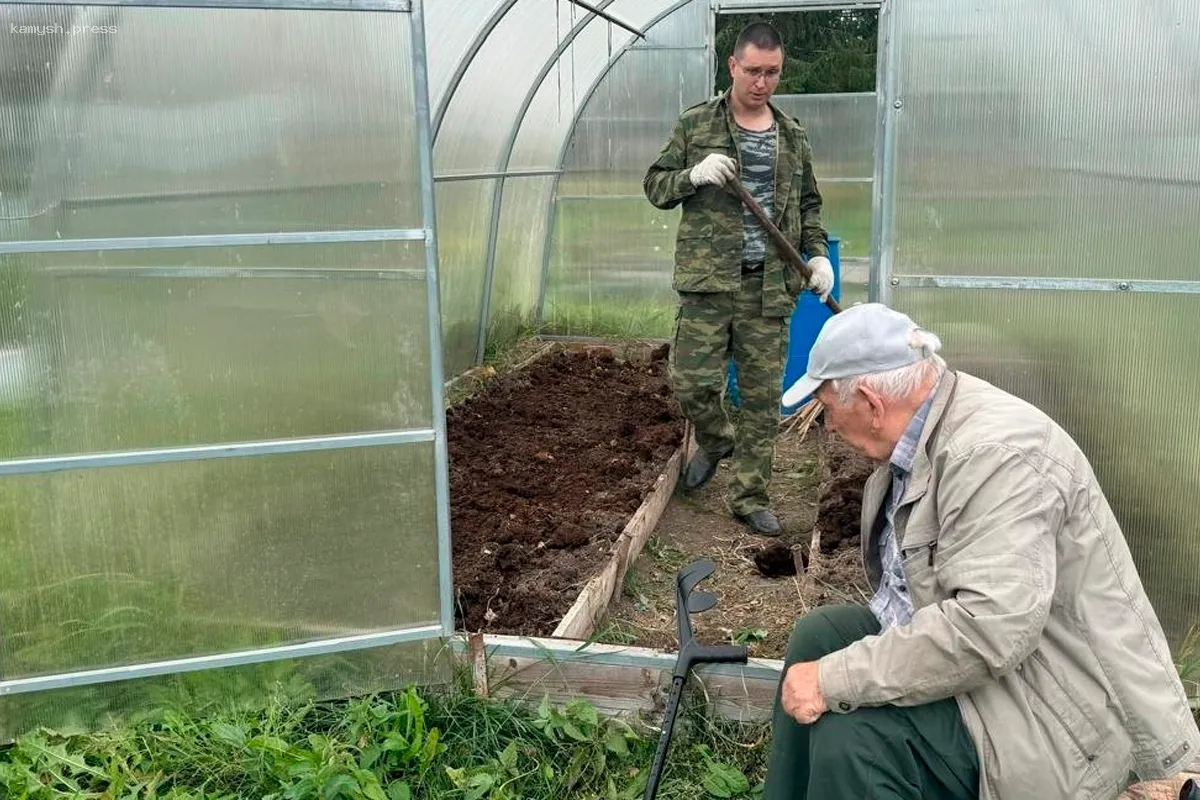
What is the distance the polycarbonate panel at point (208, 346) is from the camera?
3.15 m

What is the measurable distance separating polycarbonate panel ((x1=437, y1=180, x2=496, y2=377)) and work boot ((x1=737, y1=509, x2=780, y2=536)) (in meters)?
2.62

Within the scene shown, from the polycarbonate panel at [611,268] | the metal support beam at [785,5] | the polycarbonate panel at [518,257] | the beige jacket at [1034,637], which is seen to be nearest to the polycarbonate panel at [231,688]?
the beige jacket at [1034,637]

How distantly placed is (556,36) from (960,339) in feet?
17.5

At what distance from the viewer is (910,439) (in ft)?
7.41

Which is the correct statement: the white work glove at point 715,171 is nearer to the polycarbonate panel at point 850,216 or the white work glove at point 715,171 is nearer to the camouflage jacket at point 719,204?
the camouflage jacket at point 719,204

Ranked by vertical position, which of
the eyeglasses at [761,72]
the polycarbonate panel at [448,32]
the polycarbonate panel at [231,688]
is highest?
the polycarbonate panel at [448,32]

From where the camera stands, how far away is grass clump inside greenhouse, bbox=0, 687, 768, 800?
3055 mm

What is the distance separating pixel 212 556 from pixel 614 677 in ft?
4.11

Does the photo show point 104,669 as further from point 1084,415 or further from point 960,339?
point 1084,415

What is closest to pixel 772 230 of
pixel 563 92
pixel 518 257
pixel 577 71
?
pixel 518 257

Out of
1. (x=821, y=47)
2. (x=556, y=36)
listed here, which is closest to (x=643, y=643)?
(x=556, y=36)

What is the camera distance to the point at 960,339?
3.49 m

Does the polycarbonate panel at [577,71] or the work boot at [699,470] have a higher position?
the polycarbonate panel at [577,71]

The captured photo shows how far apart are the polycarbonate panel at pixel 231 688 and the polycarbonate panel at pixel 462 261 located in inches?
142
